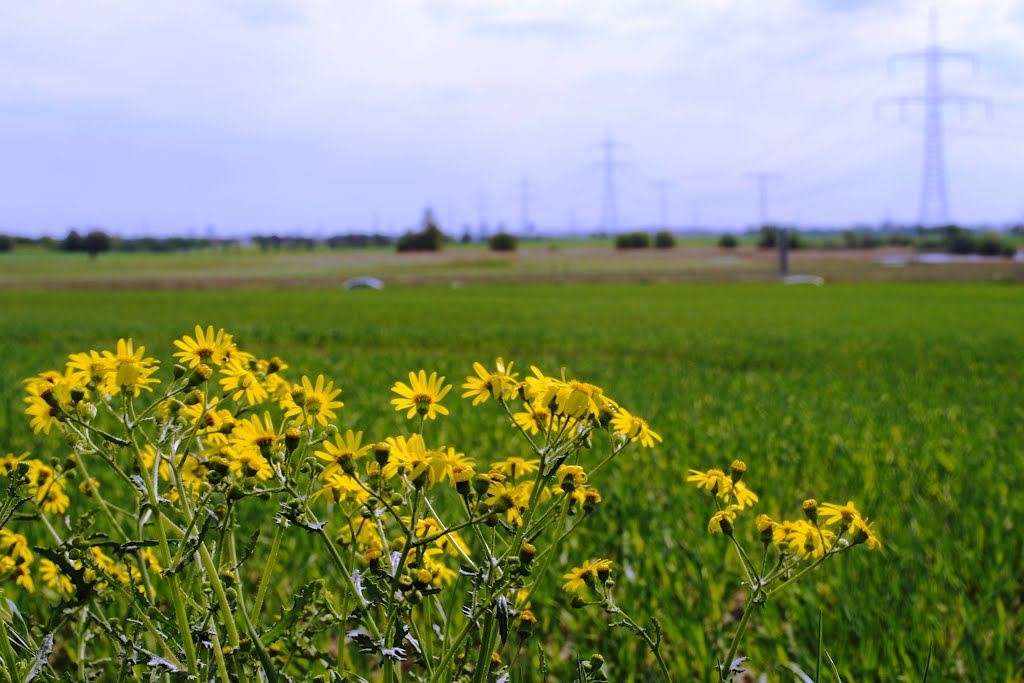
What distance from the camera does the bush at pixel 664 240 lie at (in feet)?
380

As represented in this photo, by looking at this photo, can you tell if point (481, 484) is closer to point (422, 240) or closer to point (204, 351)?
point (204, 351)

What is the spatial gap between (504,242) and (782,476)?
111811mm

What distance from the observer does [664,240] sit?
11650 centimetres

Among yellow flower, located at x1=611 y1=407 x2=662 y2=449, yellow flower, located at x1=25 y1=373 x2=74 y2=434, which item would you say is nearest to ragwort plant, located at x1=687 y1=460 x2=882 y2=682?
yellow flower, located at x1=611 y1=407 x2=662 y2=449

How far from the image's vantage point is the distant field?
67.5m

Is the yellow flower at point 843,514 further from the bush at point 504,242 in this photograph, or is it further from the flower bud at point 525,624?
the bush at point 504,242

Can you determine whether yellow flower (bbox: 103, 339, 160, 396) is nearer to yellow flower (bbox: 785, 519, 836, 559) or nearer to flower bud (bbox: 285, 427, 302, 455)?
flower bud (bbox: 285, 427, 302, 455)

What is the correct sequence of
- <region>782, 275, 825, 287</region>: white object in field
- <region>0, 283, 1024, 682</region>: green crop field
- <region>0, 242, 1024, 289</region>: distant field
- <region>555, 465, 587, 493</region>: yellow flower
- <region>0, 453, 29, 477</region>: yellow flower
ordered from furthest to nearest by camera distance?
<region>0, 242, 1024, 289</region>: distant field
<region>782, 275, 825, 287</region>: white object in field
<region>0, 283, 1024, 682</region>: green crop field
<region>0, 453, 29, 477</region>: yellow flower
<region>555, 465, 587, 493</region>: yellow flower

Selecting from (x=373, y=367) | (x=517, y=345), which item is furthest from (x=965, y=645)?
(x=517, y=345)

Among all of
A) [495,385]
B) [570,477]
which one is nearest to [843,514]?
[570,477]

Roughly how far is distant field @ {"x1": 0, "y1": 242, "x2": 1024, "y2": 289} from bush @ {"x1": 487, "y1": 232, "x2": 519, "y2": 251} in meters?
16.9

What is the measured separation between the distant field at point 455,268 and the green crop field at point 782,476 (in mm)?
50577

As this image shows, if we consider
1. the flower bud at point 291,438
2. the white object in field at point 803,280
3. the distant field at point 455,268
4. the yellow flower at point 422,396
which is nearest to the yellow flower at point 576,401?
the yellow flower at point 422,396

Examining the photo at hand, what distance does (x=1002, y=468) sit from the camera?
595 cm
